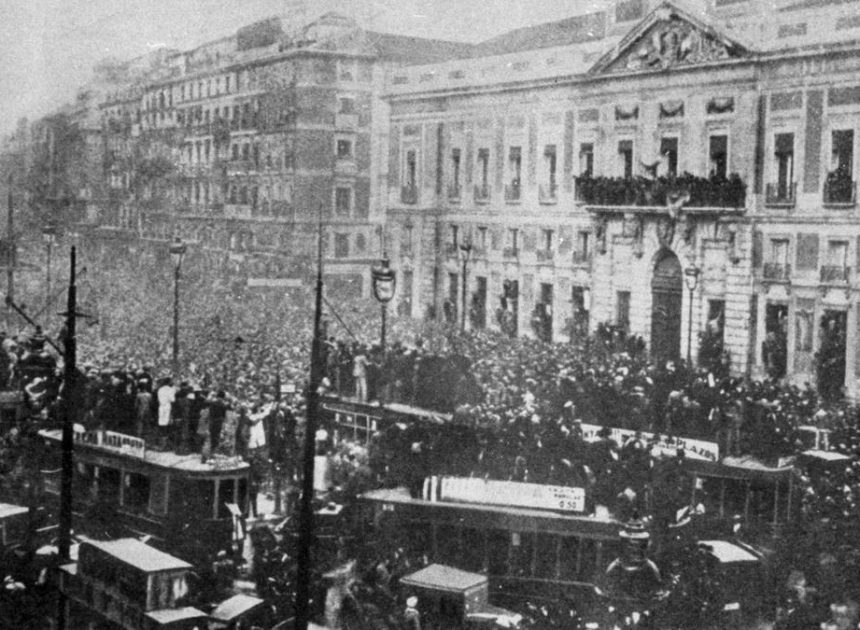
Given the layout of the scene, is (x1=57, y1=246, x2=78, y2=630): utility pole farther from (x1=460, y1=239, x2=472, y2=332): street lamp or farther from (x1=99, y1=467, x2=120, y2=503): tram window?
(x1=460, y1=239, x2=472, y2=332): street lamp

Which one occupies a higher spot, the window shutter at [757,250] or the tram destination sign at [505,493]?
the window shutter at [757,250]

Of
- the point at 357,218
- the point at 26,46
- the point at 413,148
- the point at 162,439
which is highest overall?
the point at 26,46

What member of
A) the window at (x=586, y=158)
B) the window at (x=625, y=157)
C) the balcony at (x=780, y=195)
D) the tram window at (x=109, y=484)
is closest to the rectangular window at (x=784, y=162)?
the balcony at (x=780, y=195)

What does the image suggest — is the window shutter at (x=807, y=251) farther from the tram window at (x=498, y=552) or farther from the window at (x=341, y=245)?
the window at (x=341, y=245)

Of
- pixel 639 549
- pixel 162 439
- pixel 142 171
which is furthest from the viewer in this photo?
pixel 142 171

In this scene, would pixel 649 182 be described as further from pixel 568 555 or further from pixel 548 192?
pixel 568 555

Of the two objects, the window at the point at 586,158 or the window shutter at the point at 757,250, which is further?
the window at the point at 586,158

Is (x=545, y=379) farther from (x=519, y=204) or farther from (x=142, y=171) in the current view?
(x=142, y=171)

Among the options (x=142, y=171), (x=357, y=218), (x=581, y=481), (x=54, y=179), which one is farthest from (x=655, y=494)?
(x=54, y=179)
